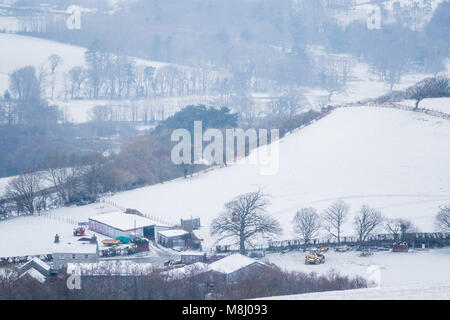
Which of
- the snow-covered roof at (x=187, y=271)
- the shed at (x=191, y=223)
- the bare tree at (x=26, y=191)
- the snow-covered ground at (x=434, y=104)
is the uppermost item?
the snow-covered ground at (x=434, y=104)

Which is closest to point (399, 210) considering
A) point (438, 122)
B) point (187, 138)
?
point (438, 122)

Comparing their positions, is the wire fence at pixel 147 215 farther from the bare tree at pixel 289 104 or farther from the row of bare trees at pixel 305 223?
the bare tree at pixel 289 104

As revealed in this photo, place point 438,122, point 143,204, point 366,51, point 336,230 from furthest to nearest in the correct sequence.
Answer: point 366,51, point 438,122, point 143,204, point 336,230

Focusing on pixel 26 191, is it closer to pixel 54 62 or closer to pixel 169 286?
pixel 169 286

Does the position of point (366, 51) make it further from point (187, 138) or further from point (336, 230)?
point (336, 230)

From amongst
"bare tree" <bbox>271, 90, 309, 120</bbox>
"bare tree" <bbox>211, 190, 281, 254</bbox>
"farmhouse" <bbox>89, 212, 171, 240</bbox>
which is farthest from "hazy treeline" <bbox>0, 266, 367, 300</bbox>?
"bare tree" <bbox>271, 90, 309, 120</bbox>

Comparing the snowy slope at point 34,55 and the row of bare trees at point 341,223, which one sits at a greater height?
the snowy slope at point 34,55

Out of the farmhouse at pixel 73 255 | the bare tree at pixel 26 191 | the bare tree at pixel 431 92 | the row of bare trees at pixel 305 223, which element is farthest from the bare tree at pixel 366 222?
the bare tree at pixel 431 92
